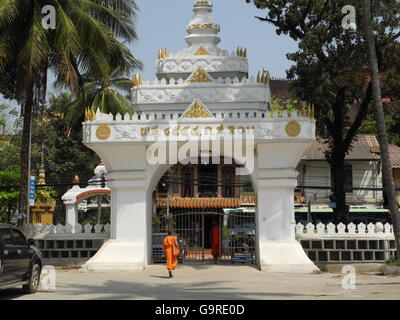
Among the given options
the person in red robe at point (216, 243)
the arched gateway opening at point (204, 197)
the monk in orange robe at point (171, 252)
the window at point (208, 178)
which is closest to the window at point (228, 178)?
the arched gateway opening at point (204, 197)

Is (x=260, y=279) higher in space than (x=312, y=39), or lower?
lower

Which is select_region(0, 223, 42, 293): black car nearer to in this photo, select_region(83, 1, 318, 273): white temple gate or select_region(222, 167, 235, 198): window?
select_region(83, 1, 318, 273): white temple gate

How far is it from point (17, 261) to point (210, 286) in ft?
15.2

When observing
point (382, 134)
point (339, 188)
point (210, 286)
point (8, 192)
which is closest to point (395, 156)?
point (339, 188)

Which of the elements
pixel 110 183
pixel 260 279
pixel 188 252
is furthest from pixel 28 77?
pixel 188 252

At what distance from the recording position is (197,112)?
1952 cm

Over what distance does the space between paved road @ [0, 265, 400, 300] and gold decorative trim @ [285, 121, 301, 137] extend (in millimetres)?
4069

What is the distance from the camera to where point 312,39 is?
82.2 feet

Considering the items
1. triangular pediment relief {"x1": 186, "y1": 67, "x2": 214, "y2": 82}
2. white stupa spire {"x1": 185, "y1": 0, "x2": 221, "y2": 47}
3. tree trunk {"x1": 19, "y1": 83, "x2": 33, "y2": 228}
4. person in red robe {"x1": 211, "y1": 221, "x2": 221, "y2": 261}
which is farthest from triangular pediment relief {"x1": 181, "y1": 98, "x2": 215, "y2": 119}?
tree trunk {"x1": 19, "y1": 83, "x2": 33, "y2": 228}

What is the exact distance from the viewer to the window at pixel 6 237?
13.2 meters

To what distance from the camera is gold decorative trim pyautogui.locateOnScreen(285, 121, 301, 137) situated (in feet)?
62.5

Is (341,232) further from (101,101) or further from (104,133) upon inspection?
(101,101)
